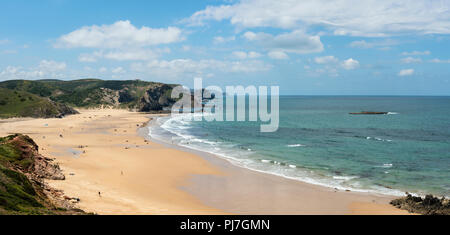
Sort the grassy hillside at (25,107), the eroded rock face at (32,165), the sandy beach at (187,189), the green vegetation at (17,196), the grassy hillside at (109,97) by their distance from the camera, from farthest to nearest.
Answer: the grassy hillside at (109,97) → the grassy hillside at (25,107) → the eroded rock face at (32,165) → the sandy beach at (187,189) → the green vegetation at (17,196)

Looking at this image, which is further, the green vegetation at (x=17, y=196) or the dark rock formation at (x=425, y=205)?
the dark rock formation at (x=425, y=205)

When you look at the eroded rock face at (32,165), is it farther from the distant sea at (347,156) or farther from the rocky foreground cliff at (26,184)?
the distant sea at (347,156)

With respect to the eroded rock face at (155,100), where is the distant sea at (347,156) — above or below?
below

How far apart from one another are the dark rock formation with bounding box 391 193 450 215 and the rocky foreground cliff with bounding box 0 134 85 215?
2436 cm

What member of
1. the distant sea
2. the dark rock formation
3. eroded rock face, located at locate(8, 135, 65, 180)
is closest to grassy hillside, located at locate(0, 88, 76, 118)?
the distant sea

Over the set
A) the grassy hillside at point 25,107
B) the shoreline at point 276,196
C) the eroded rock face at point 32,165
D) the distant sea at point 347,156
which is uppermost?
the grassy hillside at point 25,107

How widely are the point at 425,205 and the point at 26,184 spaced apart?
30.1 meters

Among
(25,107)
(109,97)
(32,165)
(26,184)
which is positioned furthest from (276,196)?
(109,97)

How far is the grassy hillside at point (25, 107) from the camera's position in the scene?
343 feet

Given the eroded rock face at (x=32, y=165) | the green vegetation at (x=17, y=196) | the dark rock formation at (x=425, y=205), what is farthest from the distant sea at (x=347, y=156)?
the green vegetation at (x=17, y=196)

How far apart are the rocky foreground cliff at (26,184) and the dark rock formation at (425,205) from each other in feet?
79.9

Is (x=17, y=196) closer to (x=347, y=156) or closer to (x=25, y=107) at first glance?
(x=347, y=156)

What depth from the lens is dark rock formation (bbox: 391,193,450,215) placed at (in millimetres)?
22172

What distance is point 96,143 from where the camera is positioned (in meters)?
54.5
